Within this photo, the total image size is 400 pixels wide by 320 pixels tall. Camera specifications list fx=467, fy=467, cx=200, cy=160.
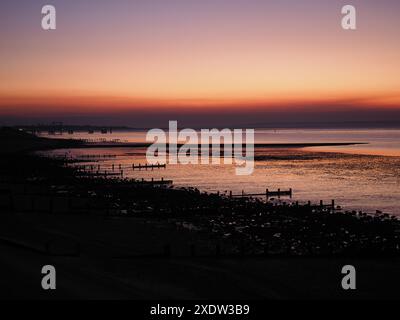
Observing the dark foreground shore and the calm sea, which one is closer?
the dark foreground shore

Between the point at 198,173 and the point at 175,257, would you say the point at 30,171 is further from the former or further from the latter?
the point at 175,257

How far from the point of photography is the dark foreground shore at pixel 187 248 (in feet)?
54.8

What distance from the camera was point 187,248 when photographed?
23.8 metres

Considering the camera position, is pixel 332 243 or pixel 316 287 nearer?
pixel 316 287

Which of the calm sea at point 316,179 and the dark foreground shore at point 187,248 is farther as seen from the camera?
the calm sea at point 316,179

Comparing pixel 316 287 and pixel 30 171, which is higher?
pixel 30 171

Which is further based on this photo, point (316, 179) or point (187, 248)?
point (316, 179)

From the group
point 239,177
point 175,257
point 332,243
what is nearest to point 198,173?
point 239,177

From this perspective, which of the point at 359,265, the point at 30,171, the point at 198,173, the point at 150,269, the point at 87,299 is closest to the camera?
the point at 87,299

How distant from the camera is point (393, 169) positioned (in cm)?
7212

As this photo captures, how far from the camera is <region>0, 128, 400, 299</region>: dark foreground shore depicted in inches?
658

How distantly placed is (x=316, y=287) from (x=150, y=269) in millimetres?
6466
